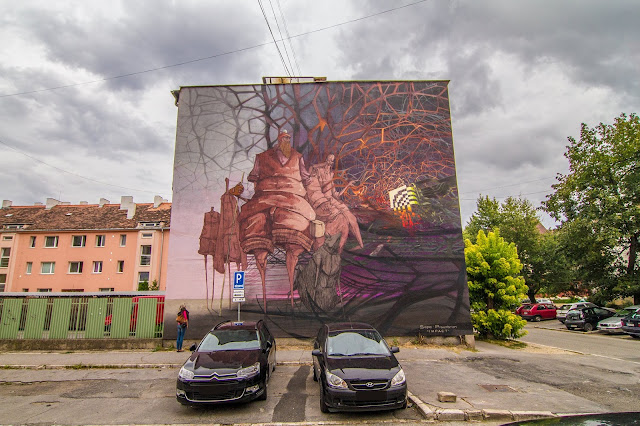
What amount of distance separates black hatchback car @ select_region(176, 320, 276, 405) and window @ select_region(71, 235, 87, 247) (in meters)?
34.0

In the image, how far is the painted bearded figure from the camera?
13.8 m

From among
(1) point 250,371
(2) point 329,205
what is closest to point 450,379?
(1) point 250,371

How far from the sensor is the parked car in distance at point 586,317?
2241 centimetres

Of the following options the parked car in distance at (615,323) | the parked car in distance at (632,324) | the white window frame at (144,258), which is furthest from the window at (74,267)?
the parked car in distance at (632,324)

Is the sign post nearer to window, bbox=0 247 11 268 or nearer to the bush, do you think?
the bush

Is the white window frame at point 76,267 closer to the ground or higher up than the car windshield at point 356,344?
higher up

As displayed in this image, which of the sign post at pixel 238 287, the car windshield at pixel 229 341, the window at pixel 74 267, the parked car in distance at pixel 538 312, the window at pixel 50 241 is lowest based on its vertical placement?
the parked car in distance at pixel 538 312

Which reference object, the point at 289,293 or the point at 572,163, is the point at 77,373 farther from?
the point at 572,163

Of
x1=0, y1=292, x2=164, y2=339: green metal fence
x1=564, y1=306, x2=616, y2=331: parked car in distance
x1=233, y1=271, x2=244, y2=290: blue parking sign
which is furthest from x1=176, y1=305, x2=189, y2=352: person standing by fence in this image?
x1=564, y1=306, x2=616, y2=331: parked car in distance

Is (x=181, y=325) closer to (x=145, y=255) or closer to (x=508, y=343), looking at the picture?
(x=508, y=343)

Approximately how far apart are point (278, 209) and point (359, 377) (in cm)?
875

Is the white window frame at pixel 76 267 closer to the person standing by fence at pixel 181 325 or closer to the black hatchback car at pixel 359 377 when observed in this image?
the person standing by fence at pixel 181 325

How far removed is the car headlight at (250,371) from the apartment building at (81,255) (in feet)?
100

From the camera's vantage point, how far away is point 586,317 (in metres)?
22.5
